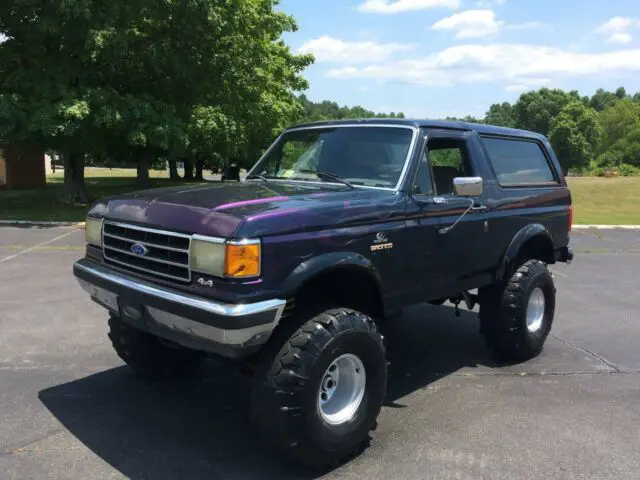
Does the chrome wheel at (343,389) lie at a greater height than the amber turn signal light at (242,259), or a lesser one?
lesser

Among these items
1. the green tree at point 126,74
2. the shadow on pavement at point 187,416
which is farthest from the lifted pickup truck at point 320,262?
the green tree at point 126,74

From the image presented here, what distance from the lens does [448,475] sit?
347 cm

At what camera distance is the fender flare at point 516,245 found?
17.3 feet

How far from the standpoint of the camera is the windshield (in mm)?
4434

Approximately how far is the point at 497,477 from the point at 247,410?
183cm

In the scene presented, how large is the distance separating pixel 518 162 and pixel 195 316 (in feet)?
12.4

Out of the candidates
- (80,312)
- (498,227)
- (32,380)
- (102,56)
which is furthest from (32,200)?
(498,227)

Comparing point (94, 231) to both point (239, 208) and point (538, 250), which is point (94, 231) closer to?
point (239, 208)

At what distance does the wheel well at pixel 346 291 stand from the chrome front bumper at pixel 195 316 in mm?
424

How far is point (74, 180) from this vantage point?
21156 mm

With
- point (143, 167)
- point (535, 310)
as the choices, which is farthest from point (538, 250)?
point (143, 167)

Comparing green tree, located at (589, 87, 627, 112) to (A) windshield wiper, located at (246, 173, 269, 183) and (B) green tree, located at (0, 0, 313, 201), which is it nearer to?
(B) green tree, located at (0, 0, 313, 201)

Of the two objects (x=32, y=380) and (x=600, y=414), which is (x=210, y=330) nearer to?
(x=32, y=380)

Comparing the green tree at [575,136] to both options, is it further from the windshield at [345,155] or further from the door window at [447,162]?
the windshield at [345,155]
